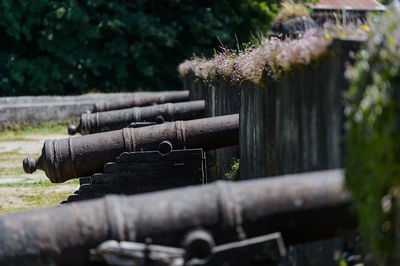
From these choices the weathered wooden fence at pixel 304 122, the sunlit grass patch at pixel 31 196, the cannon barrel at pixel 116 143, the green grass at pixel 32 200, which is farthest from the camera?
the sunlit grass patch at pixel 31 196

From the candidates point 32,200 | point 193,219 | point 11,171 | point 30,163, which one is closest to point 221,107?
point 30,163

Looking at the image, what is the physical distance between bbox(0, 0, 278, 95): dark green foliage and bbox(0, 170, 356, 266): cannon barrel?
2150 centimetres

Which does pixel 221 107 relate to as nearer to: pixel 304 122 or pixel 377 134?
pixel 304 122

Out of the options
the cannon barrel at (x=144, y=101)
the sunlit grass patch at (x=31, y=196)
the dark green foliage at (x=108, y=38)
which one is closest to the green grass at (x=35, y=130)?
the cannon barrel at (x=144, y=101)

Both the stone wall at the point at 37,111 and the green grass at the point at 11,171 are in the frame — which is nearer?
the green grass at the point at 11,171

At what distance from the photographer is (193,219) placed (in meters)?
4.02

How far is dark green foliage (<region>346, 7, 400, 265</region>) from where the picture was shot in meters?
3.49

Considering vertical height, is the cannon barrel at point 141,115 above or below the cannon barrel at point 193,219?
above

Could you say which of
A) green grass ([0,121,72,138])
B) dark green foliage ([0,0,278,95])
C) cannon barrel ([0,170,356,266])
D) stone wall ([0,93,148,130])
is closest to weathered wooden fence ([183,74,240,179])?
cannon barrel ([0,170,356,266])

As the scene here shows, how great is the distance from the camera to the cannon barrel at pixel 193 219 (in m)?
4.01

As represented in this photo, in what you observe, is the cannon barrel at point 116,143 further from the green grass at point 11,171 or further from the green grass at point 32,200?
the green grass at point 11,171

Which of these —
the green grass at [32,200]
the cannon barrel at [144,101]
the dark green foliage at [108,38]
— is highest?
the dark green foliage at [108,38]

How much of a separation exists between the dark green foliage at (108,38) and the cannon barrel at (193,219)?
846 inches

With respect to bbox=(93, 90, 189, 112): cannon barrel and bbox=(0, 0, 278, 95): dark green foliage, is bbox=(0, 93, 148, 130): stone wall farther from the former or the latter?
bbox=(0, 0, 278, 95): dark green foliage
